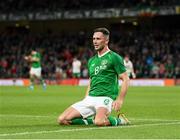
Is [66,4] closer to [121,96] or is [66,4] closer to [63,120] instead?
[63,120]

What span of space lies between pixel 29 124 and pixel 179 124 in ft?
10.7

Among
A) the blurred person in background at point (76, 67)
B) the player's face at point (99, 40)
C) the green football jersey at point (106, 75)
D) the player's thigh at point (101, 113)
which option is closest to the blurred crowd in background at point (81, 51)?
the blurred person in background at point (76, 67)

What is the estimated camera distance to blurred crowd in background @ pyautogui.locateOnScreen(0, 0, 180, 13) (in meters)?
52.1

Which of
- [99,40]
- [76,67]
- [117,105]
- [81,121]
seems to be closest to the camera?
[117,105]

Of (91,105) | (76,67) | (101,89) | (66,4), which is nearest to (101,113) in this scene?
(91,105)

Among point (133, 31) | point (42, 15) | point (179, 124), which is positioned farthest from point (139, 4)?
point (179, 124)

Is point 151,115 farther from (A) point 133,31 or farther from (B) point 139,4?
(A) point 133,31

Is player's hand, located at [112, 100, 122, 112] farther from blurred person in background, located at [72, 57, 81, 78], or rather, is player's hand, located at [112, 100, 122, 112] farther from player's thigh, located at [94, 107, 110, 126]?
blurred person in background, located at [72, 57, 81, 78]

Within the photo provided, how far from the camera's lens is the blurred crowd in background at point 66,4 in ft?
171

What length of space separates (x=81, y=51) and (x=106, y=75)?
4180cm

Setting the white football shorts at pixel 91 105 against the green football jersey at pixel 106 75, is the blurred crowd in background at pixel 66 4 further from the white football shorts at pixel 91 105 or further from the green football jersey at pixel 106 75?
the white football shorts at pixel 91 105

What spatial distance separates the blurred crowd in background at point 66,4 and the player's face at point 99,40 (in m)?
37.6

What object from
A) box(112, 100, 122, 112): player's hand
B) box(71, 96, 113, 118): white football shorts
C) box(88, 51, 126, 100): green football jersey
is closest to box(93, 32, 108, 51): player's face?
box(88, 51, 126, 100): green football jersey

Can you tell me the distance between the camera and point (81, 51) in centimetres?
5516
